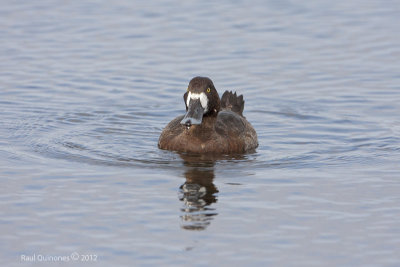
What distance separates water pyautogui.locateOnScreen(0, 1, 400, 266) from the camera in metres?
8.52

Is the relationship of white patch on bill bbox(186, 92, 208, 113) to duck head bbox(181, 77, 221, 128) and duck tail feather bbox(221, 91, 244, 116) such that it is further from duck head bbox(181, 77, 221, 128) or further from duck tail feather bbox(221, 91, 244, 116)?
duck tail feather bbox(221, 91, 244, 116)

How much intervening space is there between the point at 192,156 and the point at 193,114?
2.05 ft

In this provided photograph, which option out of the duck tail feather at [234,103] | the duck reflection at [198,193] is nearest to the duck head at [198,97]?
the duck reflection at [198,193]

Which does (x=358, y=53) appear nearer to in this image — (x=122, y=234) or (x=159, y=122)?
(x=159, y=122)

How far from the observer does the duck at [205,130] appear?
12.3m

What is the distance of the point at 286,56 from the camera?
1831cm

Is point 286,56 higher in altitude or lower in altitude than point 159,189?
higher

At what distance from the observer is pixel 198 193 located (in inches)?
405

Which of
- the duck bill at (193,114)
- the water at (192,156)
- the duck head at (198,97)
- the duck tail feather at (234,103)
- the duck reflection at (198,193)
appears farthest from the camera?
the duck tail feather at (234,103)

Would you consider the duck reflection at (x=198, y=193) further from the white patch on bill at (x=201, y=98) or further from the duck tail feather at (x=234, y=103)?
the duck tail feather at (x=234, y=103)

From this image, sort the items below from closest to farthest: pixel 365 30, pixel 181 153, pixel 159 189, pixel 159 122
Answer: pixel 159 189 → pixel 181 153 → pixel 159 122 → pixel 365 30

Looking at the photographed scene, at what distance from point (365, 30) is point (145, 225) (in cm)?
1255

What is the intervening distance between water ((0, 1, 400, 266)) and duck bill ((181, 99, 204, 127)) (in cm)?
56

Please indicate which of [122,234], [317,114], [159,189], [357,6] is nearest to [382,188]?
[159,189]
